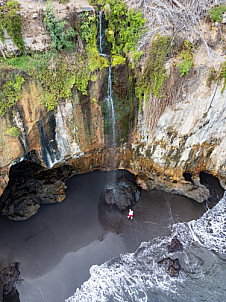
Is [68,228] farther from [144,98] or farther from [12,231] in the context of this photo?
[144,98]

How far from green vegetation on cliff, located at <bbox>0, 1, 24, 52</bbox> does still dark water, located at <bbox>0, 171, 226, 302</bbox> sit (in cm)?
878

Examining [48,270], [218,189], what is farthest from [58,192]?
[218,189]

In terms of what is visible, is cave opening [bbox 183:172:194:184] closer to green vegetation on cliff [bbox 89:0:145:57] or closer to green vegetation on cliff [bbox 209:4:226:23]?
green vegetation on cliff [bbox 89:0:145:57]

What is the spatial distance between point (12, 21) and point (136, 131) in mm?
8249

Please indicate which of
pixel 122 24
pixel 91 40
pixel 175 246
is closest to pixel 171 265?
pixel 175 246

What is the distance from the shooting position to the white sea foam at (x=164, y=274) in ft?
33.0

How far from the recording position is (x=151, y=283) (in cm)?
1051

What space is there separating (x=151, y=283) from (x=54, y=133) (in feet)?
30.3

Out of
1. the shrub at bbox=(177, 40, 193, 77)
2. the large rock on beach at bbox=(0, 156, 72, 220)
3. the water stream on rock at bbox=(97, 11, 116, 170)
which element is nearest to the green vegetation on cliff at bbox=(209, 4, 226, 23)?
the shrub at bbox=(177, 40, 193, 77)

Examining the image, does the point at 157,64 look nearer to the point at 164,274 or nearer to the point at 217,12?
the point at 217,12

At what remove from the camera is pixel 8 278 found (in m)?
10.3

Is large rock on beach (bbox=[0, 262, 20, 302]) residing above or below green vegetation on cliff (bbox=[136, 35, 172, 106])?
below

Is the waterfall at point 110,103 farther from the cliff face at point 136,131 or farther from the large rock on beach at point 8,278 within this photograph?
the large rock on beach at point 8,278

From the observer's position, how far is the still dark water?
1020 cm
